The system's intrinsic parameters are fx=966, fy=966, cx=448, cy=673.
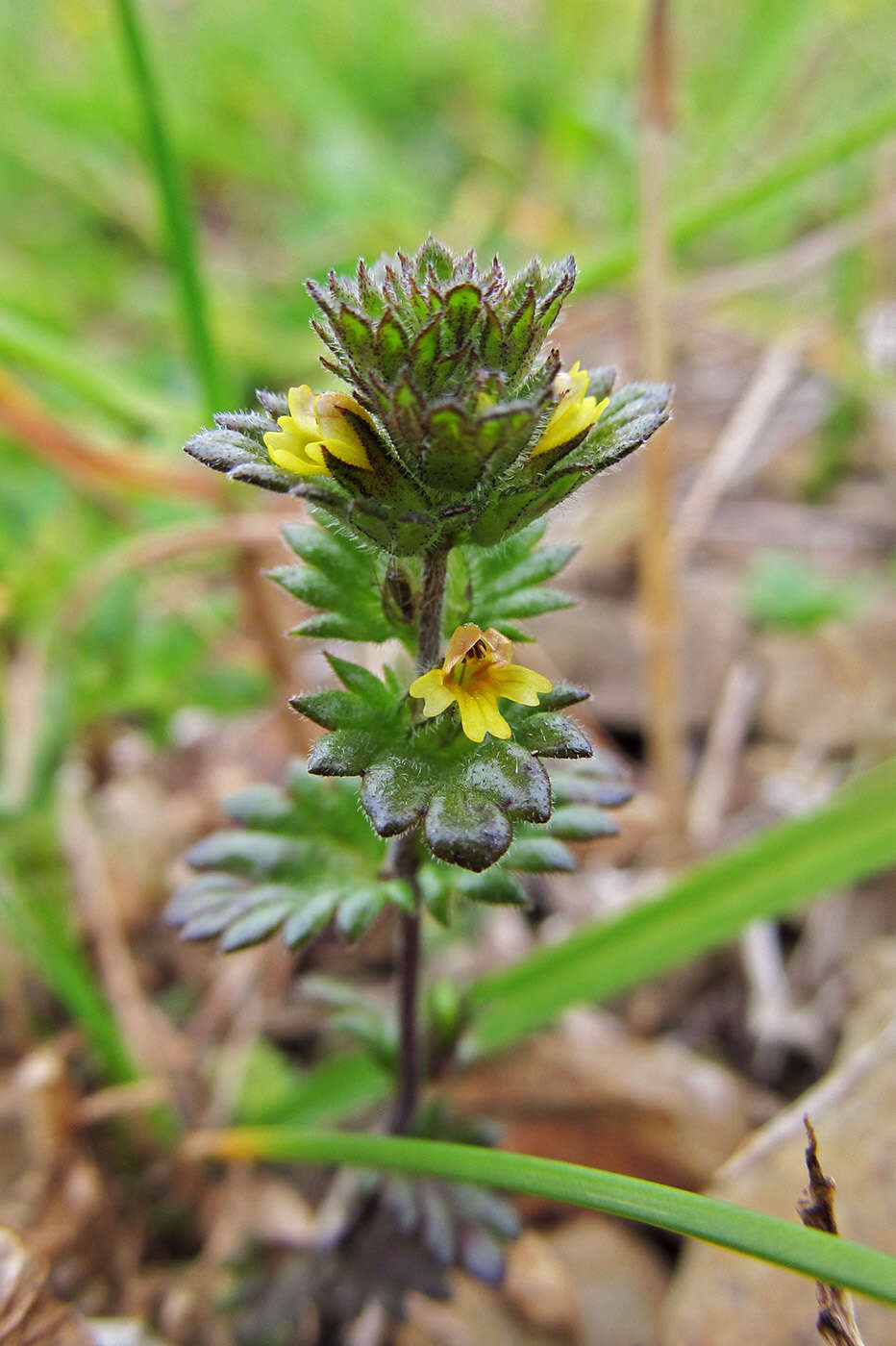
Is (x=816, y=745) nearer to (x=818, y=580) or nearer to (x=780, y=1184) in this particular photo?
(x=818, y=580)

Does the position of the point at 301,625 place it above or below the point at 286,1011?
above

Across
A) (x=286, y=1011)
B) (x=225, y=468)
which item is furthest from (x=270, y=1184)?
(x=225, y=468)

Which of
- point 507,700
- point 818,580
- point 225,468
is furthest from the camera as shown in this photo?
point 818,580

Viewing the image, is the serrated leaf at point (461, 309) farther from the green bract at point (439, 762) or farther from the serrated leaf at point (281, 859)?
the serrated leaf at point (281, 859)

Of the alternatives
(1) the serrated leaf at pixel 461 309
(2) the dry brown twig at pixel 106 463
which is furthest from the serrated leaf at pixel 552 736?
(2) the dry brown twig at pixel 106 463

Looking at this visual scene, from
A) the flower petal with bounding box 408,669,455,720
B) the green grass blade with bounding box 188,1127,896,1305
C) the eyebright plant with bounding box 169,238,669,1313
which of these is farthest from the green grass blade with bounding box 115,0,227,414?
the green grass blade with bounding box 188,1127,896,1305

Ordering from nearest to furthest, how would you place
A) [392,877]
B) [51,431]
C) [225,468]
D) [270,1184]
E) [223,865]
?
[225,468] → [392,877] → [223,865] → [270,1184] → [51,431]

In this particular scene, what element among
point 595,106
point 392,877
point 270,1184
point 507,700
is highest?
point 595,106
